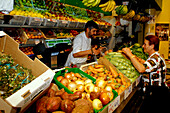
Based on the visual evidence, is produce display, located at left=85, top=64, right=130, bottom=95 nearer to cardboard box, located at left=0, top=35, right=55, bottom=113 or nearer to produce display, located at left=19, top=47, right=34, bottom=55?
cardboard box, located at left=0, top=35, right=55, bottom=113

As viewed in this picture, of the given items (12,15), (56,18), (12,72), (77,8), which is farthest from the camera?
(77,8)

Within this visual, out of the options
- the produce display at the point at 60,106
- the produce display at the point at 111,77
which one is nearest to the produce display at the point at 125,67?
the produce display at the point at 111,77

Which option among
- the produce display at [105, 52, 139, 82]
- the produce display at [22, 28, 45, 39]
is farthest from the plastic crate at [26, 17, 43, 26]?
the produce display at [105, 52, 139, 82]

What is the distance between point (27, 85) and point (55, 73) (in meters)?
1.00

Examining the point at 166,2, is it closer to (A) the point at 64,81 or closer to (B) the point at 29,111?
(A) the point at 64,81

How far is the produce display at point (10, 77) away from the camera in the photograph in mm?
1001

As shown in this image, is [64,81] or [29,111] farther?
[64,81]

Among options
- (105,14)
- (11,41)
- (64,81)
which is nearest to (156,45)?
(64,81)

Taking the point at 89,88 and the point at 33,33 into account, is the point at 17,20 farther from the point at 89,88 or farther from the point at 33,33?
the point at 89,88

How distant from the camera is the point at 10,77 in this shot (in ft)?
3.54

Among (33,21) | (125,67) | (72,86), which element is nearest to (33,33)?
(33,21)

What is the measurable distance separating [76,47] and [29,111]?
2194mm

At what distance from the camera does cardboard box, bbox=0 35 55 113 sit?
31.9 inches

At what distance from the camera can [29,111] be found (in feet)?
3.79
